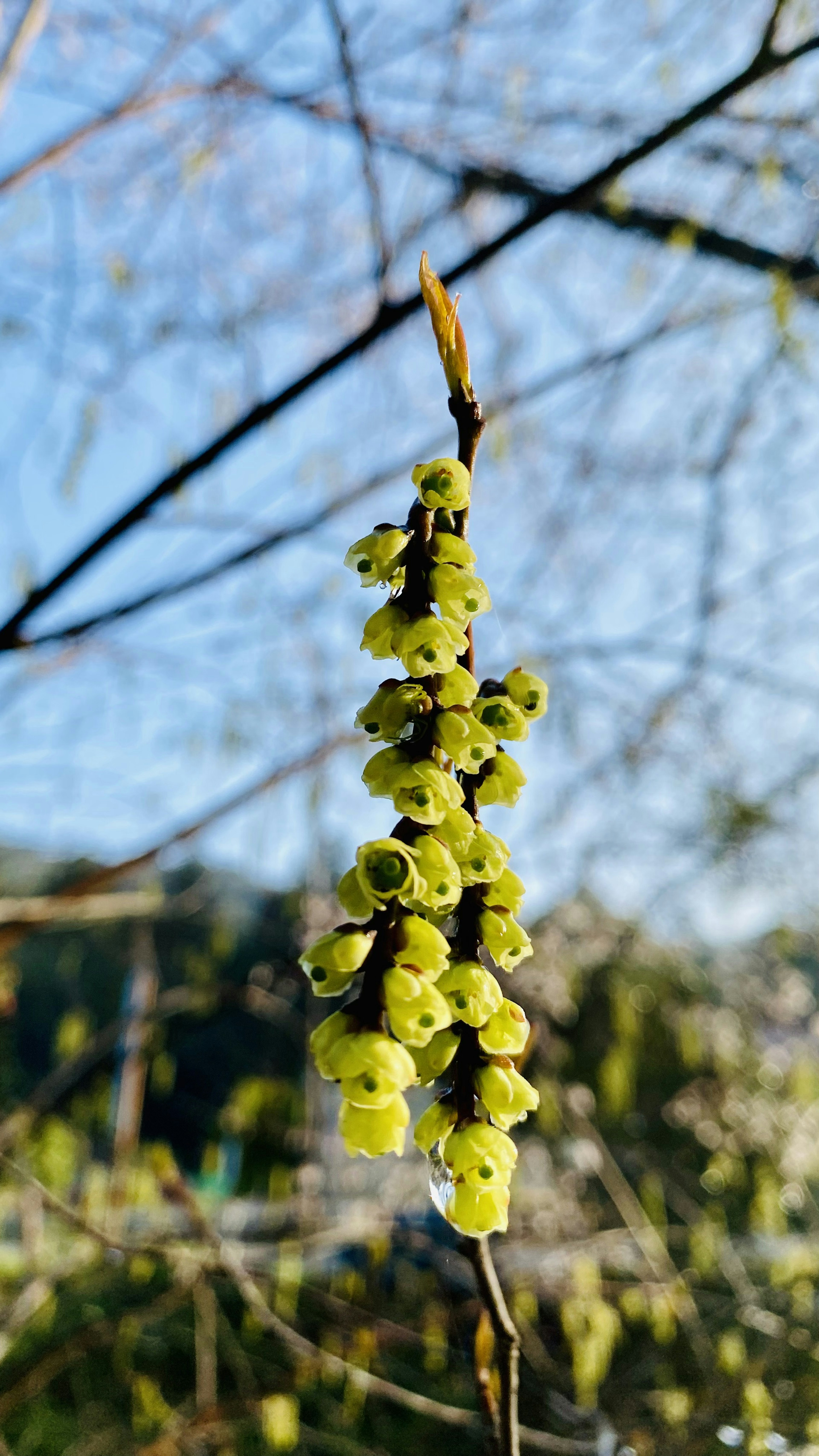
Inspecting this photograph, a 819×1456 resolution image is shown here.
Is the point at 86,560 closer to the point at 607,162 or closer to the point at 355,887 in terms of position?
the point at 607,162

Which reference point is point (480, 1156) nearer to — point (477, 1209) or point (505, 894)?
point (477, 1209)

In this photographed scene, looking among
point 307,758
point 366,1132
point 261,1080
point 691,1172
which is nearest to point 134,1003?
point 261,1080

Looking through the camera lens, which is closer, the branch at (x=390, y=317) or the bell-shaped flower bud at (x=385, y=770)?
the bell-shaped flower bud at (x=385, y=770)

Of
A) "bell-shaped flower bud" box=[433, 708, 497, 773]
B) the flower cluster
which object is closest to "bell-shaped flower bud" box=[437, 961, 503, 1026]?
the flower cluster

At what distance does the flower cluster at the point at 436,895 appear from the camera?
0.41 metres

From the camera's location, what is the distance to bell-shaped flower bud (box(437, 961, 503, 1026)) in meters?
0.43

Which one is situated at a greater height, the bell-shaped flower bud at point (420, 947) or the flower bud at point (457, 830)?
the flower bud at point (457, 830)

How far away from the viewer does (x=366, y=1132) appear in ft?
1.34

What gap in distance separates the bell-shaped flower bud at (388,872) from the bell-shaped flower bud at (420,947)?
→ 0.02m

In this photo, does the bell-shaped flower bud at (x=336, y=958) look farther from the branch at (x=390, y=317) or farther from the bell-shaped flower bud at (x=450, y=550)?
the branch at (x=390, y=317)

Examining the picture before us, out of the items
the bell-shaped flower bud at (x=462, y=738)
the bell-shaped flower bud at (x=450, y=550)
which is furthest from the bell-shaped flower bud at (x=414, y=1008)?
the bell-shaped flower bud at (x=450, y=550)

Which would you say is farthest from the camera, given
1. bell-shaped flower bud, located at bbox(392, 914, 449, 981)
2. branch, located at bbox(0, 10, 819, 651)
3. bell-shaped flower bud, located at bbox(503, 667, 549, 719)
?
branch, located at bbox(0, 10, 819, 651)

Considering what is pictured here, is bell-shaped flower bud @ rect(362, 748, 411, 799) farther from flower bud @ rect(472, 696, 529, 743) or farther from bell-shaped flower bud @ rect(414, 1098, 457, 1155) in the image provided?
bell-shaped flower bud @ rect(414, 1098, 457, 1155)

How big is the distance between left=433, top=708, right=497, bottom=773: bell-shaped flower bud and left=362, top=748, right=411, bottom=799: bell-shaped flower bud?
2 centimetres
